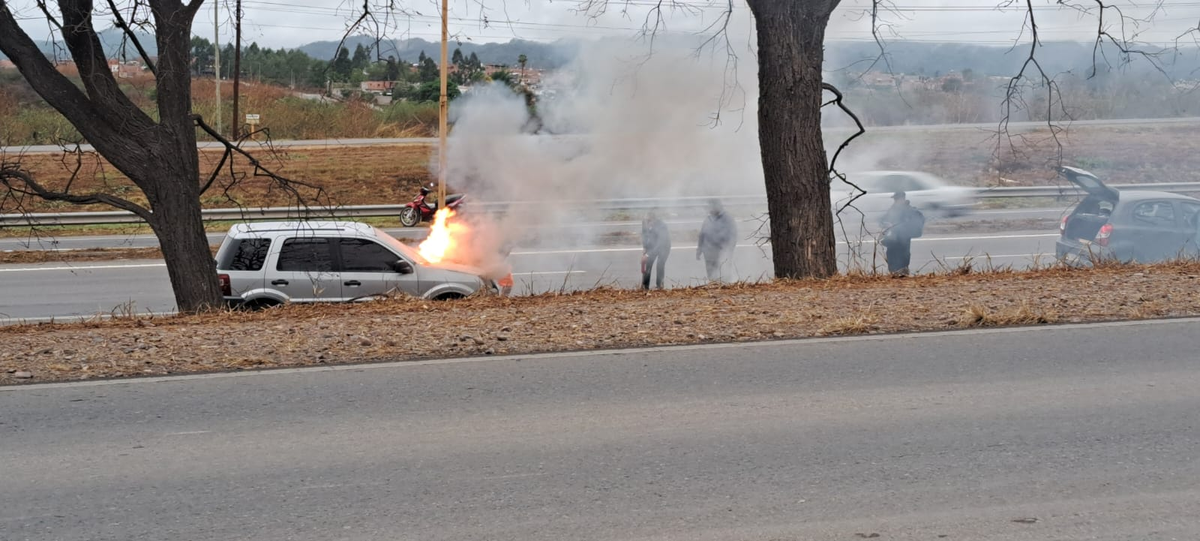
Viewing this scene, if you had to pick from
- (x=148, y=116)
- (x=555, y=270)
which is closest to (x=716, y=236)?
(x=555, y=270)

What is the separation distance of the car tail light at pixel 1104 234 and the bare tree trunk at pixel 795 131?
18.9 ft

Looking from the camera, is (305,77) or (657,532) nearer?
(657,532)

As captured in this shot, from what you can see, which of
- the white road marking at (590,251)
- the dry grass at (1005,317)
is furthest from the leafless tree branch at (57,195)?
the dry grass at (1005,317)

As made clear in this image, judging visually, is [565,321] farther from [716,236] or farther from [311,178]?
[311,178]

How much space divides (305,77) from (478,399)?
4674cm

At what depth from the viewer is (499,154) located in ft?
61.1

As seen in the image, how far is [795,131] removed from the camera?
1175cm

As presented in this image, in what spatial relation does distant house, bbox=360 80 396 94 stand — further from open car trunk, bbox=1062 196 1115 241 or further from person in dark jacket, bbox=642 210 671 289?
open car trunk, bbox=1062 196 1115 241

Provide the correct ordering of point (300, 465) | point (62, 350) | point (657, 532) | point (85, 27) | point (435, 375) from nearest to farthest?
point (657, 532), point (300, 465), point (435, 375), point (62, 350), point (85, 27)

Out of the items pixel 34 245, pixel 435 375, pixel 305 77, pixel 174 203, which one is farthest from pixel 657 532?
pixel 305 77

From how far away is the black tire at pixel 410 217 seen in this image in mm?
25109

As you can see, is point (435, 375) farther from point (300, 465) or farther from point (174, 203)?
point (174, 203)

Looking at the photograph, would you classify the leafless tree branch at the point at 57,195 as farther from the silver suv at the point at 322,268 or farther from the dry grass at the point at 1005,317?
the dry grass at the point at 1005,317

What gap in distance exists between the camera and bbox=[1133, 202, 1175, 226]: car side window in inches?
619
